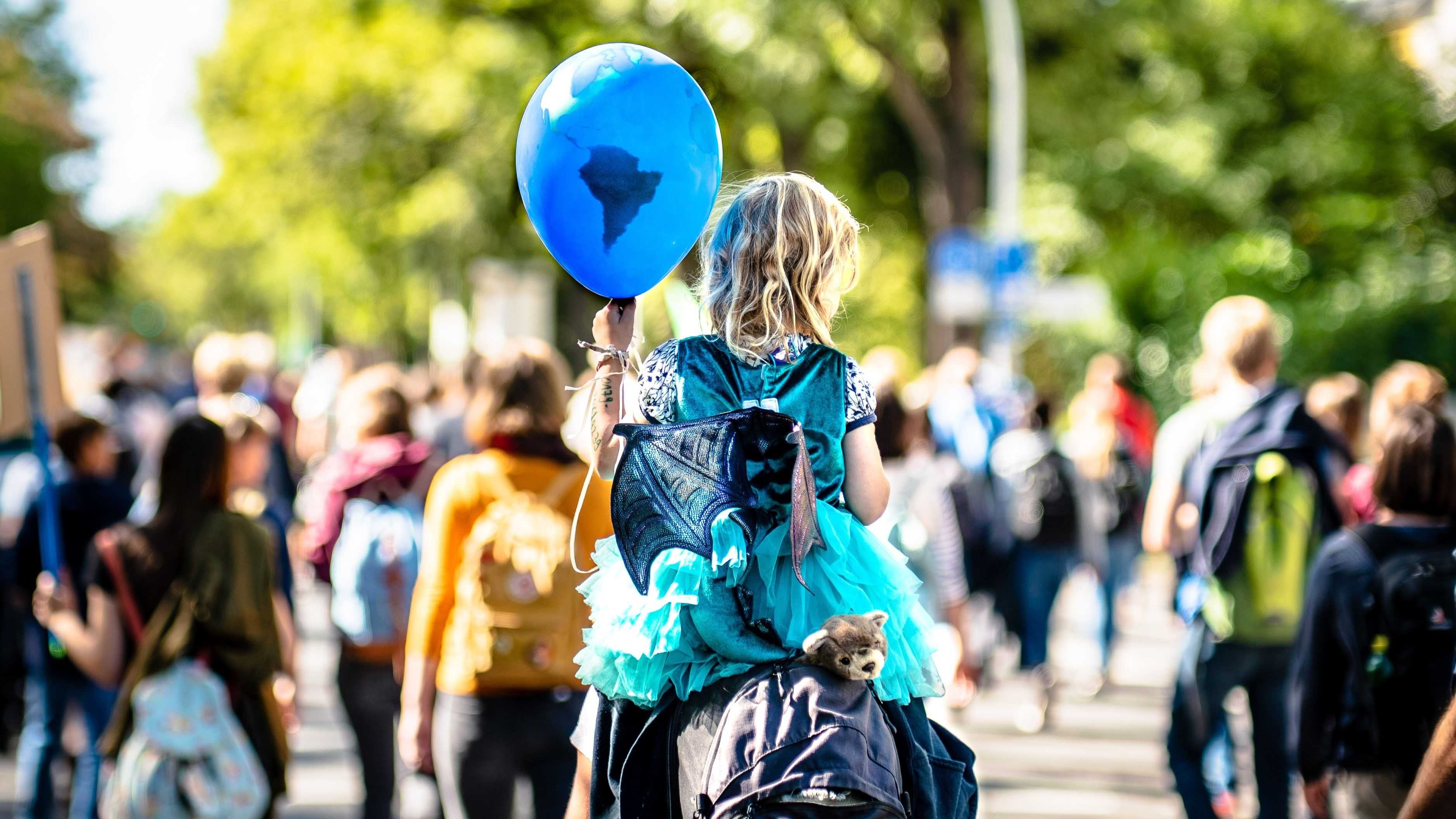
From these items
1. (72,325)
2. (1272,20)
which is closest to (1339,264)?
(1272,20)

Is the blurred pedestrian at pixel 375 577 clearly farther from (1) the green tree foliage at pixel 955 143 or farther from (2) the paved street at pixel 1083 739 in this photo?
(1) the green tree foliage at pixel 955 143

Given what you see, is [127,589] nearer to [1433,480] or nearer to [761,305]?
[761,305]

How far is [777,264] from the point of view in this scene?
9.36 ft

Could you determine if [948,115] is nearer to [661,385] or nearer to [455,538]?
[455,538]

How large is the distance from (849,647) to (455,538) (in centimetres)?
205

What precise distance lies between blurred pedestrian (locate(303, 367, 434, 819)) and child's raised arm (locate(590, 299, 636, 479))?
9.26 feet

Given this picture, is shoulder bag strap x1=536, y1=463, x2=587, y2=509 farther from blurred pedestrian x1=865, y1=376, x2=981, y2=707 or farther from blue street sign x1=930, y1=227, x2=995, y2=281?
blue street sign x1=930, y1=227, x2=995, y2=281

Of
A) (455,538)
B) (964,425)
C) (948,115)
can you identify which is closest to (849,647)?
(455,538)

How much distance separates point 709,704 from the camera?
2.78 metres

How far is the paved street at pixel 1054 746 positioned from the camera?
7.38 m

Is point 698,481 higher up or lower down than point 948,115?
lower down

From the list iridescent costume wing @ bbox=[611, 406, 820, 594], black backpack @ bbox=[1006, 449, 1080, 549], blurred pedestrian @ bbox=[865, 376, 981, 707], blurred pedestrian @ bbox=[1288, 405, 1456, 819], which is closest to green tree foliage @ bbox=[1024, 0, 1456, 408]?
black backpack @ bbox=[1006, 449, 1080, 549]

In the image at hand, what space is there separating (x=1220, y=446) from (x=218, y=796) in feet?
11.6

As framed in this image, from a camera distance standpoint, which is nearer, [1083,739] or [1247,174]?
[1083,739]
